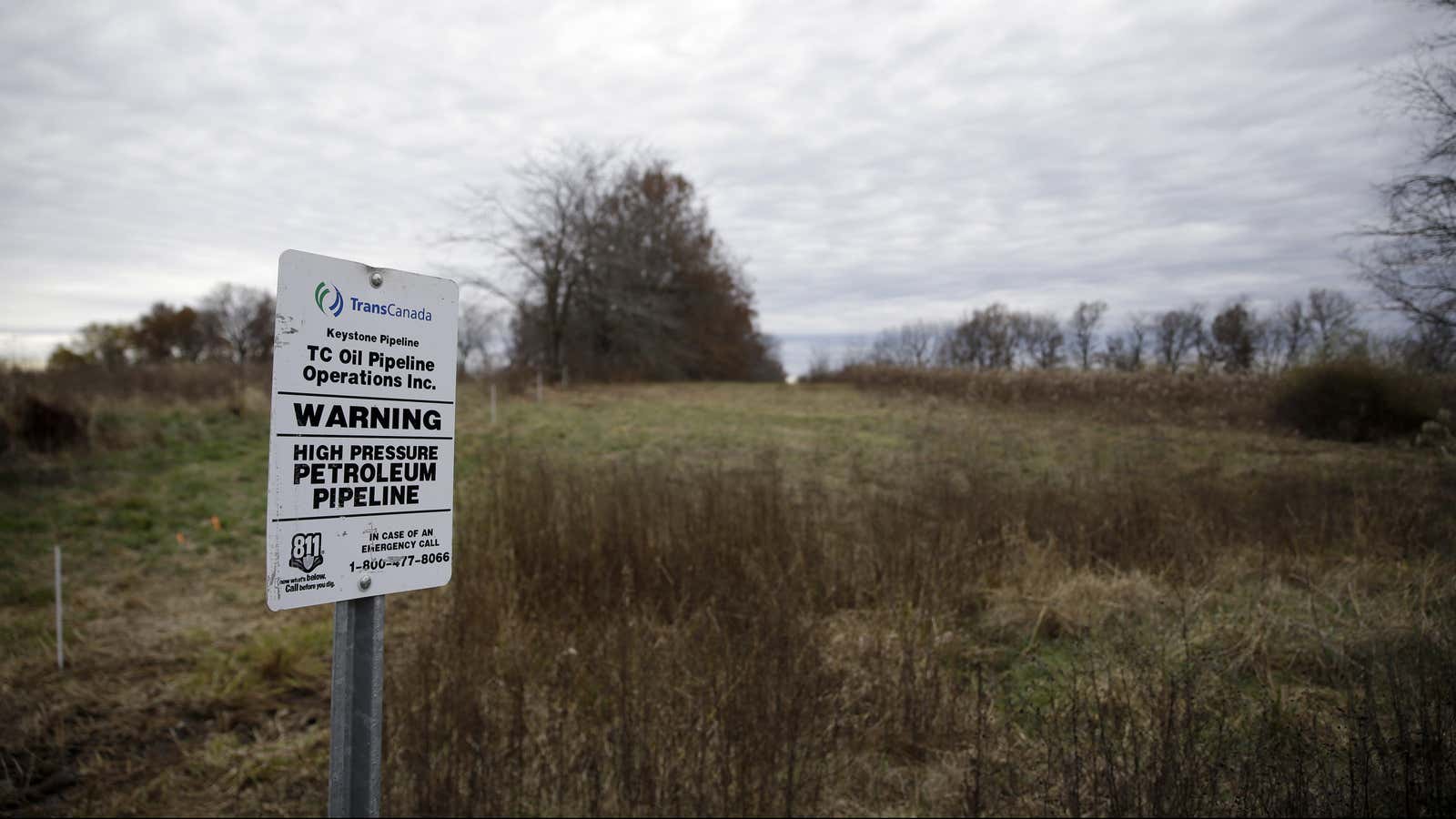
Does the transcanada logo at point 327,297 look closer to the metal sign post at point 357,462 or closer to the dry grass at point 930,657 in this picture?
the metal sign post at point 357,462

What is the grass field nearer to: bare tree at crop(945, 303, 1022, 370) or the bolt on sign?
the bolt on sign

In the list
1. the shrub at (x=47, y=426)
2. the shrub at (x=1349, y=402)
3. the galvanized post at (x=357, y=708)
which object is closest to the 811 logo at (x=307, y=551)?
the galvanized post at (x=357, y=708)

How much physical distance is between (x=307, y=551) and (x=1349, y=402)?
53.2ft

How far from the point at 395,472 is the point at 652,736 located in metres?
2.22

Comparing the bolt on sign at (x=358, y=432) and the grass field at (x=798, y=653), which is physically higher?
the bolt on sign at (x=358, y=432)

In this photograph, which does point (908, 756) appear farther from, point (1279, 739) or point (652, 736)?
point (1279, 739)

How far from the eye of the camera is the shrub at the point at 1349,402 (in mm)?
11469

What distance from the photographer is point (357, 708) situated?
1404mm

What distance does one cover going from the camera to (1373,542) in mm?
5781

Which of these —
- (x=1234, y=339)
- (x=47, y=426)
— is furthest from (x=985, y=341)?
(x=47, y=426)

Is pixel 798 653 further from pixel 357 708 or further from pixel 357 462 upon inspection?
pixel 357 462

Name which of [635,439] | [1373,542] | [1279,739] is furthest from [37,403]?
[1373,542]

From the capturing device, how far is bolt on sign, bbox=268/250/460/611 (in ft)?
4.27

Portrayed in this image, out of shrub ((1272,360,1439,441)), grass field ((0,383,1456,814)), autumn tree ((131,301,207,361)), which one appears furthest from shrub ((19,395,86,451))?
autumn tree ((131,301,207,361))
